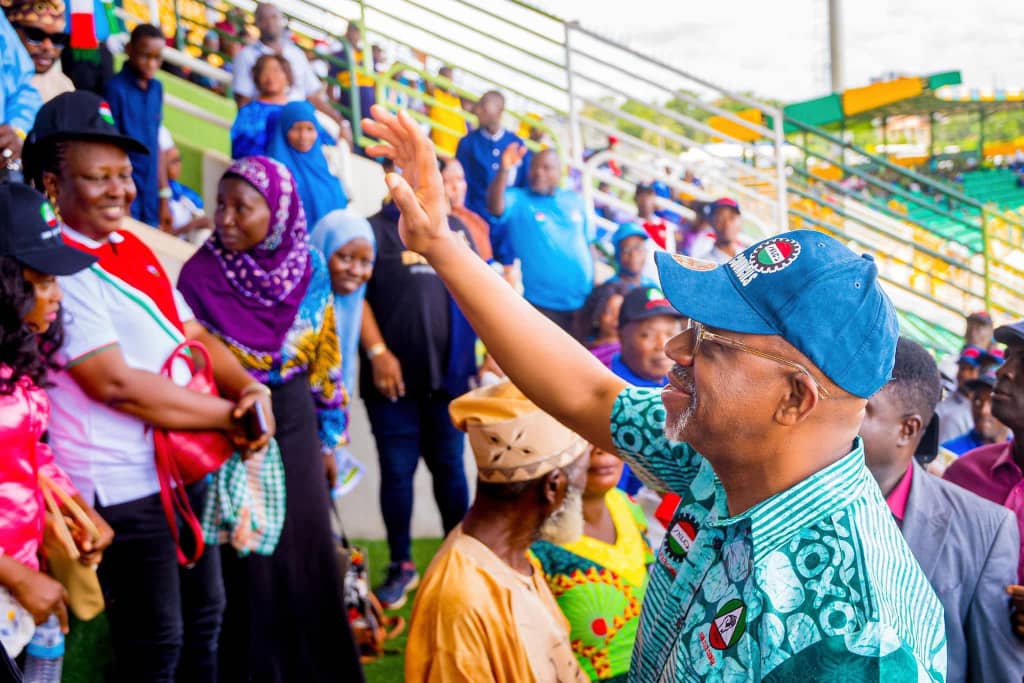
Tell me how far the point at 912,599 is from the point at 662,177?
6.76 m

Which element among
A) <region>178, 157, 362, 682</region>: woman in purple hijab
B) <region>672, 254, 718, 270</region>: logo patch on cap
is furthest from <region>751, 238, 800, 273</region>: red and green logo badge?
<region>178, 157, 362, 682</region>: woman in purple hijab

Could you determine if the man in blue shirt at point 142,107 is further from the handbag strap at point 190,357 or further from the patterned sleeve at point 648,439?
the patterned sleeve at point 648,439

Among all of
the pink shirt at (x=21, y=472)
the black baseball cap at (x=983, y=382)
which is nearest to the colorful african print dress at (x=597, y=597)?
the pink shirt at (x=21, y=472)

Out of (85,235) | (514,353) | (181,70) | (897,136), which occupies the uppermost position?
(181,70)

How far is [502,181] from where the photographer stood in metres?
6.21

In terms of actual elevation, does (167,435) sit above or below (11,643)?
above

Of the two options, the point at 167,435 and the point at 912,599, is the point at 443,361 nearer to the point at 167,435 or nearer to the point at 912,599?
the point at 167,435

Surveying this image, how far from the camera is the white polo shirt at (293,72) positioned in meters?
6.68

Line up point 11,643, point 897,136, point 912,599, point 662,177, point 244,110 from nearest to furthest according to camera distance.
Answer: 1. point 912,599
2. point 11,643
3. point 244,110
4. point 662,177
5. point 897,136

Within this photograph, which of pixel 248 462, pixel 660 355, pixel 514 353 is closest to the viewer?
pixel 514 353

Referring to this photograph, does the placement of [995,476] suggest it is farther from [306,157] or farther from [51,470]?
[306,157]

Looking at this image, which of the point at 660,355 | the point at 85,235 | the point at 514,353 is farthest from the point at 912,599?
the point at 660,355

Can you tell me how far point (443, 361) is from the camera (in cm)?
497

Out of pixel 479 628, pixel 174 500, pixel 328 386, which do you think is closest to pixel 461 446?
pixel 328 386
